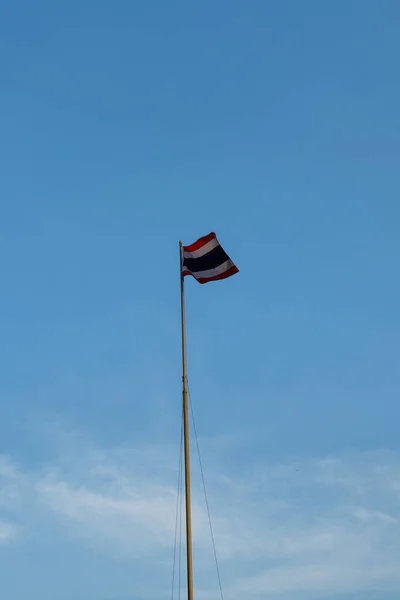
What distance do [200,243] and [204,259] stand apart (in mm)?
691

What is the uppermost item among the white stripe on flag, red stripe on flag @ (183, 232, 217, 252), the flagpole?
red stripe on flag @ (183, 232, 217, 252)

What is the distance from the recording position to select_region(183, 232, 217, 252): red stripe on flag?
44.8 meters

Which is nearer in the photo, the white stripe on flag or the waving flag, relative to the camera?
the white stripe on flag

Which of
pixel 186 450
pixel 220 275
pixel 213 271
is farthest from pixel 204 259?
pixel 186 450

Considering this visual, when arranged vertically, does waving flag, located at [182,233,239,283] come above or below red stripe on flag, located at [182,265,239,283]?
above

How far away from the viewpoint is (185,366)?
4297cm

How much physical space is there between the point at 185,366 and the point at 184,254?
15.6ft

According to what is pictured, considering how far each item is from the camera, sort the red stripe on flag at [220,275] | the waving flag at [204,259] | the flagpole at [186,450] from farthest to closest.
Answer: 1. the waving flag at [204,259]
2. the red stripe on flag at [220,275]
3. the flagpole at [186,450]

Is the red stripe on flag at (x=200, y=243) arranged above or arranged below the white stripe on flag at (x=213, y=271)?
above

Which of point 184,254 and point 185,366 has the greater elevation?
point 184,254

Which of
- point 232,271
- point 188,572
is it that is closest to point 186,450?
point 188,572

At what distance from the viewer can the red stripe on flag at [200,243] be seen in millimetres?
44750

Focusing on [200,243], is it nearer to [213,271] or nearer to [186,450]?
[213,271]

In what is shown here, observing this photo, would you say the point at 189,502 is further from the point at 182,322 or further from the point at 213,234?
the point at 213,234
